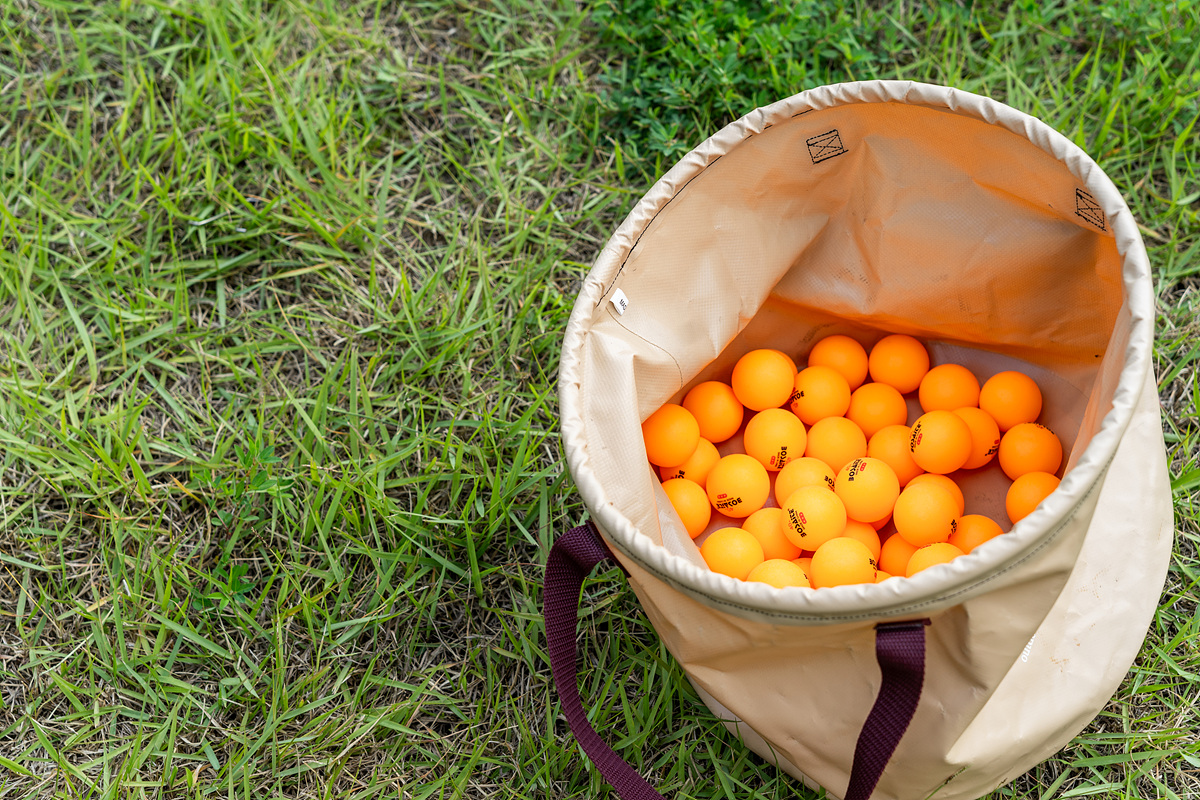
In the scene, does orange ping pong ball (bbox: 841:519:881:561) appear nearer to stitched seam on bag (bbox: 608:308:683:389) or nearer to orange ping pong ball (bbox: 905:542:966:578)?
orange ping pong ball (bbox: 905:542:966:578)

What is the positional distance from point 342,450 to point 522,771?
2.57ft

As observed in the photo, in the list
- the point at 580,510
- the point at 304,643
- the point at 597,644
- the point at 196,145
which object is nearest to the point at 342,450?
the point at 304,643

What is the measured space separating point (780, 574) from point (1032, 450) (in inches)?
22.4

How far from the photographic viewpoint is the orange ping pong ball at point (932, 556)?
155 centimetres

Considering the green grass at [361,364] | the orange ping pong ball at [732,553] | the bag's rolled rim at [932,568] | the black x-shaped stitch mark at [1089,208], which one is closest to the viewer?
the bag's rolled rim at [932,568]

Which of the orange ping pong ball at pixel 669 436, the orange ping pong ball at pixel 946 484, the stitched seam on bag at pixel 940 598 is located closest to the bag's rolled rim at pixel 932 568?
the stitched seam on bag at pixel 940 598

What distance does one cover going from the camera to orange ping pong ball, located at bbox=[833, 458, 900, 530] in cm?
175

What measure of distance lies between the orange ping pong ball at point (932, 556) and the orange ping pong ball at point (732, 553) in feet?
0.91

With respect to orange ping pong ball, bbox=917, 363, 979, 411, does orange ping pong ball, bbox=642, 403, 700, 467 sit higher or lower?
lower

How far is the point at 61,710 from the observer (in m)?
1.85

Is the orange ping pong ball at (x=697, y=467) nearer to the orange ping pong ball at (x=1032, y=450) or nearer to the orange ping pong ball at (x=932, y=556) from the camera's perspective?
the orange ping pong ball at (x=932, y=556)

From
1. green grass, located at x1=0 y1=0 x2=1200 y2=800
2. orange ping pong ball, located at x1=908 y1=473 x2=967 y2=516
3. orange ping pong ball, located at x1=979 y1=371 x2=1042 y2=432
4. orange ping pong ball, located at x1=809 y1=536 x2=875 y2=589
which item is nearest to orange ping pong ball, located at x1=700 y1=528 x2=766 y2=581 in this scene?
orange ping pong ball, located at x1=809 y1=536 x2=875 y2=589

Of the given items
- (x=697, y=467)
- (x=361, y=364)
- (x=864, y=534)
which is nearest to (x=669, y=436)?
(x=697, y=467)

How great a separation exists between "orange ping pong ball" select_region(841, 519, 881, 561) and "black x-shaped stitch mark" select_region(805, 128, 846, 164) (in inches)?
27.8
